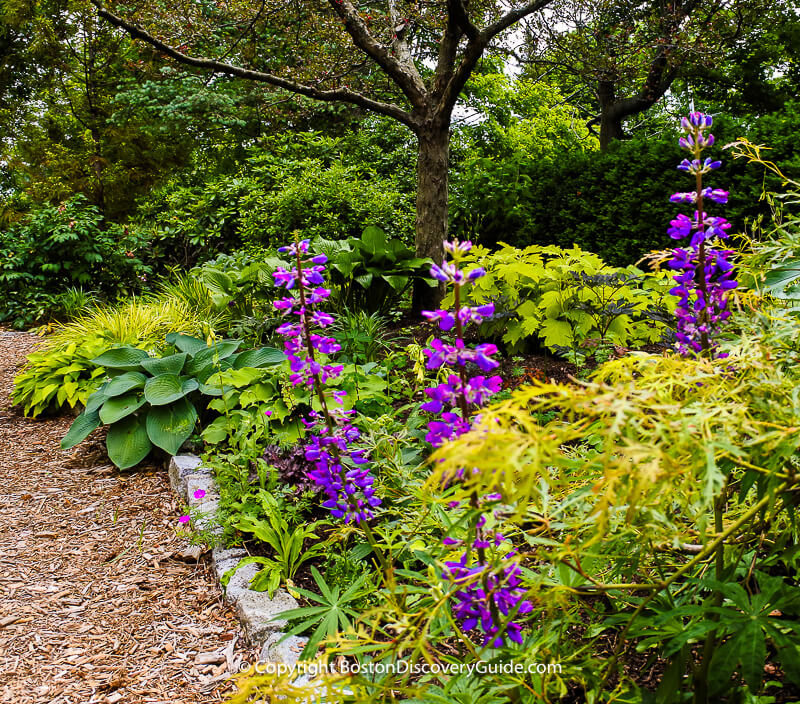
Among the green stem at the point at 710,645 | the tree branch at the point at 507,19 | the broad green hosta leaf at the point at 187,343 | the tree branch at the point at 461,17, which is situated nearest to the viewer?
the green stem at the point at 710,645

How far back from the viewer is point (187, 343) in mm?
3975

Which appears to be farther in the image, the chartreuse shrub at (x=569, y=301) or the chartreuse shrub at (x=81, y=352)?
the chartreuse shrub at (x=81, y=352)

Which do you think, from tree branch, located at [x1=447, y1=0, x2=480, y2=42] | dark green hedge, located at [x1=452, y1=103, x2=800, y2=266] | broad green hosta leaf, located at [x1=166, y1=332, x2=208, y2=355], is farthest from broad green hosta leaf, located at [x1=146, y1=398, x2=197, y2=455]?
dark green hedge, located at [x1=452, y1=103, x2=800, y2=266]

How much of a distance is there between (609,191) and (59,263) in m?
7.40

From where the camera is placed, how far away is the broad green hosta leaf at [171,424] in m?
3.37

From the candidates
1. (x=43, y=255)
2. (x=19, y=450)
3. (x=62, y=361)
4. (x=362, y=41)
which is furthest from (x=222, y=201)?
(x=19, y=450)

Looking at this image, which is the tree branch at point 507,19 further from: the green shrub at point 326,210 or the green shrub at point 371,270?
the green shrub at point 326,210

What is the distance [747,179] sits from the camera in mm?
5641

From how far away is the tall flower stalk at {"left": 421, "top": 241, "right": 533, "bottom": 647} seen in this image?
979 mm

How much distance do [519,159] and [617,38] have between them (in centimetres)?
186

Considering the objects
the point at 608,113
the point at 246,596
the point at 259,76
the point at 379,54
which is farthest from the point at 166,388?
the point at 608,113

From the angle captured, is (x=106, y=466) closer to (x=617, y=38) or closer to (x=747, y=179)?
(x=747, y=179)

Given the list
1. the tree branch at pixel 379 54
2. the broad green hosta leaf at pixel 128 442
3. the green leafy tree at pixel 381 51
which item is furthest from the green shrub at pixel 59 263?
the broad green hosta leaf at pixel 128 442

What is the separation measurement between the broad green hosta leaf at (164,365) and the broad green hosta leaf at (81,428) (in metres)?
0.42
